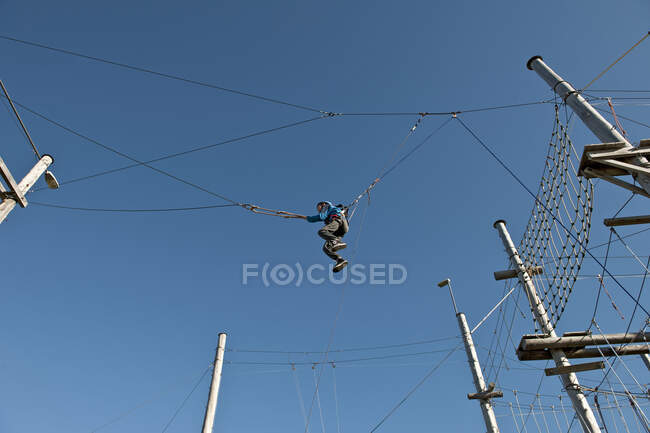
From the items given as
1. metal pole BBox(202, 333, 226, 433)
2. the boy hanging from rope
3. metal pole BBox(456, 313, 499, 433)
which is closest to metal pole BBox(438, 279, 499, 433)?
metal pole BBox(456, 313, 499, 433)

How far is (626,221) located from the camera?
519 cm

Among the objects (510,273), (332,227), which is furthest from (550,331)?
(332,227)

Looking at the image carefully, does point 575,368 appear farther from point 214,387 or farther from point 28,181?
point 28,181

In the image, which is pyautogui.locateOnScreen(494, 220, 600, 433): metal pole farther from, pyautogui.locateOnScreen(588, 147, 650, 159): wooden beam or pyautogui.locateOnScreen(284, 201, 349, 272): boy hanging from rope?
pyautogui.locateOnScreen(588, 147, 650, 159): wooden beam

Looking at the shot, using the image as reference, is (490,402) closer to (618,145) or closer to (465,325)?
(465,325)

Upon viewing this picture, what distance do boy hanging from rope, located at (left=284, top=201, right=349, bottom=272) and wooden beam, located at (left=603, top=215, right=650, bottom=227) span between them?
4.20 m

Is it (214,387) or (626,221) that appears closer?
(626,221)

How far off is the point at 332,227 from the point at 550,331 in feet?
15.6

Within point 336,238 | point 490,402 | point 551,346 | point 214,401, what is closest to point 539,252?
point 551,346

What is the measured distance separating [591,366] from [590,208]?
3751 mm

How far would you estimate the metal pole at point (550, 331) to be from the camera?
6.76 m

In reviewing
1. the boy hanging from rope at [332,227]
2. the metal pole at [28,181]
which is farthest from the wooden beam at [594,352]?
the metal pole at [28,181]

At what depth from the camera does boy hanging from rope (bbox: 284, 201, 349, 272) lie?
25.2ft

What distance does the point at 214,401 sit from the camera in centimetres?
945
